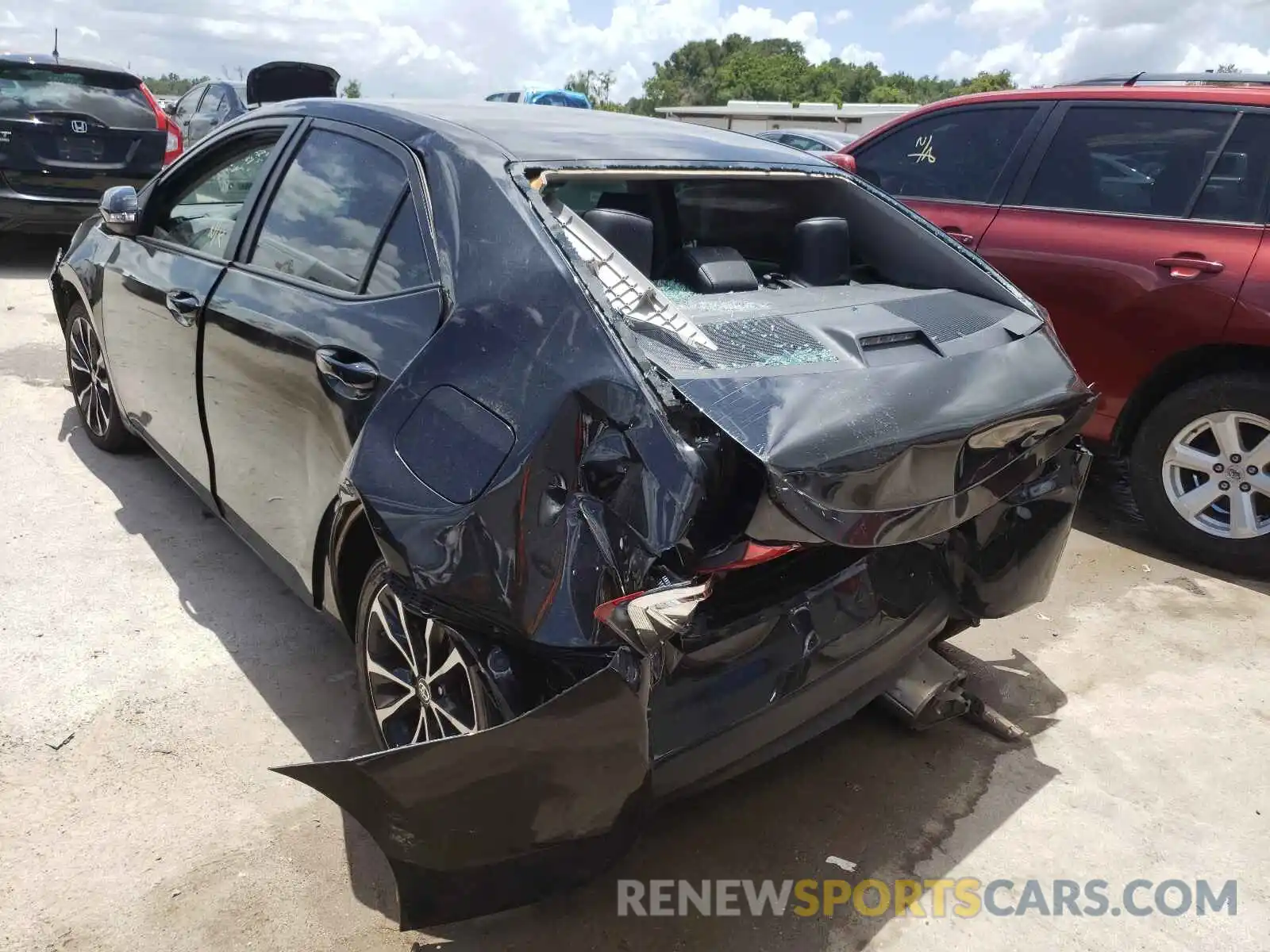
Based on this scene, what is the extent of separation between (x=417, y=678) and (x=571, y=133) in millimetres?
1485

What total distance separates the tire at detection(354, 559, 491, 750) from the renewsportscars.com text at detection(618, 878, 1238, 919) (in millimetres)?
594

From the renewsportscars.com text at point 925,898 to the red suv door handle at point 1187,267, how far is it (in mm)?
2452

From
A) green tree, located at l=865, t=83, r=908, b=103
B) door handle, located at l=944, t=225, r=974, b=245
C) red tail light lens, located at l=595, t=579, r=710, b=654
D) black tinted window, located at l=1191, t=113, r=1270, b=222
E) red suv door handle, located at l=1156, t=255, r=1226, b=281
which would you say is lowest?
red tail light lens, located at l=595, t=579, r=710, b=654

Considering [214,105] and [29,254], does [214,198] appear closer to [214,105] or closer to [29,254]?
[29,254]

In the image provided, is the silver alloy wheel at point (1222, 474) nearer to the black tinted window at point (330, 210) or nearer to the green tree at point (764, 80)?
the black tinted window at point (330, 210)

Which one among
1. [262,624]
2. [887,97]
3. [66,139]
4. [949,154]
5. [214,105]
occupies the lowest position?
[262,624]

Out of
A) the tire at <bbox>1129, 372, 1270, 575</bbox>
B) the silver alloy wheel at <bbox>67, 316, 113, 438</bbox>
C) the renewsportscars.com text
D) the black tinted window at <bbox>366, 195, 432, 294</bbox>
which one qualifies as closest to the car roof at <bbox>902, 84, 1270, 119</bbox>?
the tire at <bbox>1129, 372, 1270, 575</bbox>

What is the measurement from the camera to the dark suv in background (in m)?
7.55

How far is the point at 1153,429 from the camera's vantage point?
4.16m

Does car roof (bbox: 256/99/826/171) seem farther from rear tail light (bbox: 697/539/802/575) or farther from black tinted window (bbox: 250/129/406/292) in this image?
rear tail light (bbox: 697/539/802/575)

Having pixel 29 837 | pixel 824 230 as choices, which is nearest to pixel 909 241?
pixel 824 230

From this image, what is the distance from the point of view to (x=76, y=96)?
7871mm

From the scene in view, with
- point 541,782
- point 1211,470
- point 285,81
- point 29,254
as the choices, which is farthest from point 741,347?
point 285,81

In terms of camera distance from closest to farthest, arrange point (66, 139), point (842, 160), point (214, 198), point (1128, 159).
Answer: point (214, 198)
point (1128, 159)
point (842, 160)
point (66, 139)
